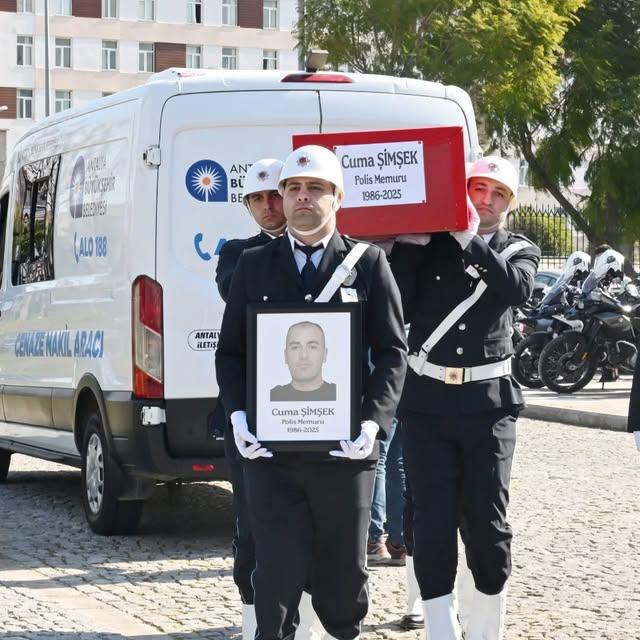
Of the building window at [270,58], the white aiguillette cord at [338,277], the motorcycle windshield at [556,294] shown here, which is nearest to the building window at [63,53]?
the building window at [270,58]

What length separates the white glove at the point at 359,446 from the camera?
5051mm

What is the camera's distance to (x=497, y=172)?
243 inches

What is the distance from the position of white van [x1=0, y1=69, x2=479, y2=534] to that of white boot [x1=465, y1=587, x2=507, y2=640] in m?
2.98

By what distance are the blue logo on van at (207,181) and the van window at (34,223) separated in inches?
66.3

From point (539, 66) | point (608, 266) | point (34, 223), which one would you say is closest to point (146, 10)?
point (539, 66)

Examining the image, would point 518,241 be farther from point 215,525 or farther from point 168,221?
point 215,525

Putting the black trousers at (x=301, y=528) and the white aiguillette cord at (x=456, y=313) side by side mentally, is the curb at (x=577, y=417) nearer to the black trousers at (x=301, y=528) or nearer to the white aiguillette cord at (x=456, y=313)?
the white aiguillette cord at (x=456, y=313)

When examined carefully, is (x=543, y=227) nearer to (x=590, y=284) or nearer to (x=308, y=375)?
(x=590, y=284)

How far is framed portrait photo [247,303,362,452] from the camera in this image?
5.07 metres

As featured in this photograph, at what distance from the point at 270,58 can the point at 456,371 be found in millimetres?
74425

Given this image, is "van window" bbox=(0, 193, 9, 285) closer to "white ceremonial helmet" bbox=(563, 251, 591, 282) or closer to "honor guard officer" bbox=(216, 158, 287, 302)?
"honor guard officer" bbox=(216, 158, 287, 302)

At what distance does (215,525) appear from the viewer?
10008 mm

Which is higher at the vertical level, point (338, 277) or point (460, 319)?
point (338, 277)

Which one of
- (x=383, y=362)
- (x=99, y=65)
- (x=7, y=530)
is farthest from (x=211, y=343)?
(x=99, y=65)
